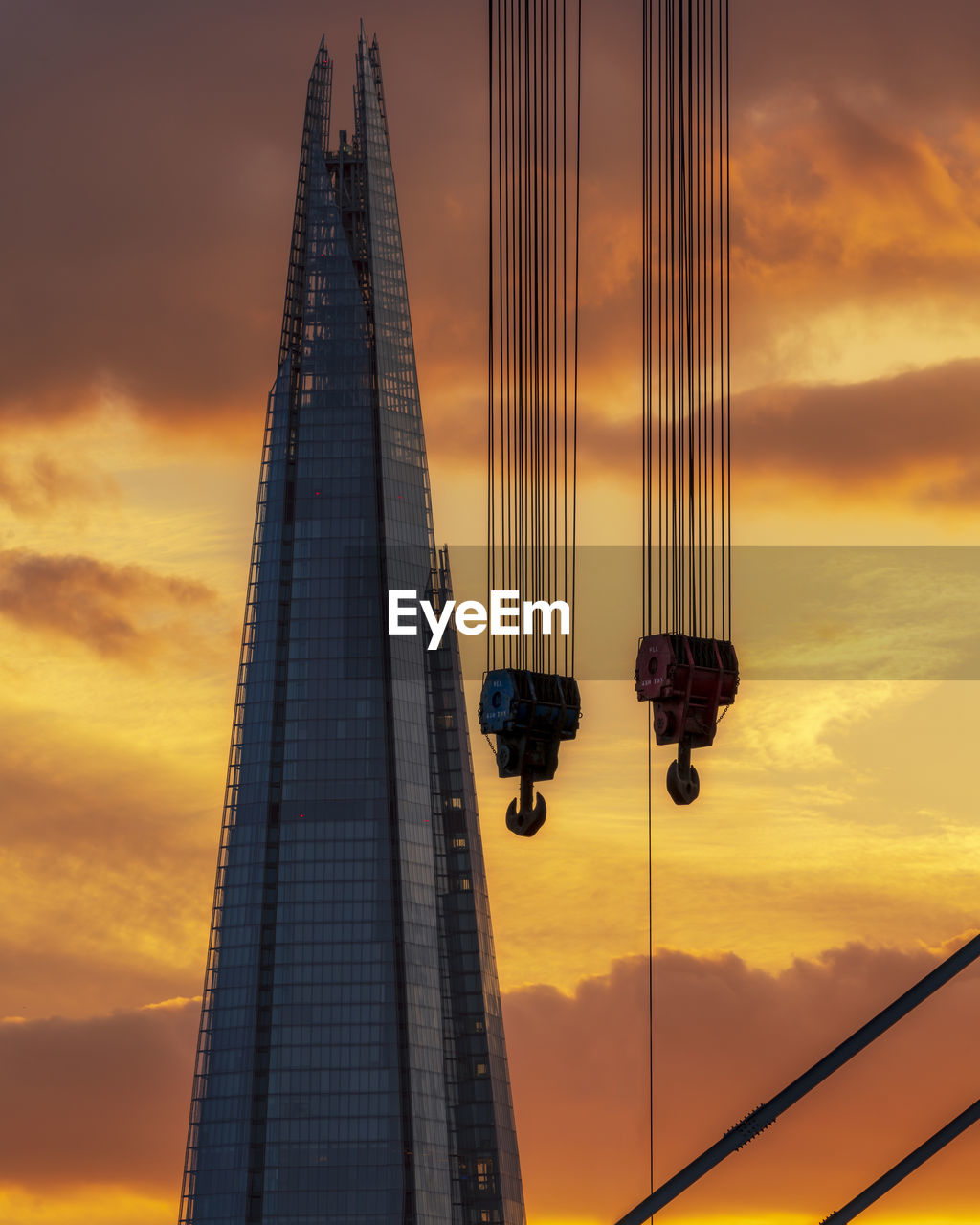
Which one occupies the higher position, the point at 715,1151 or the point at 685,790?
the point at 685,790

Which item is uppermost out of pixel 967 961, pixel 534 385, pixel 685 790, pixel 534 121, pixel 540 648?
pixel 534 121

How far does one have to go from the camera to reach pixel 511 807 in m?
154

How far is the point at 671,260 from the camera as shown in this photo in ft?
540

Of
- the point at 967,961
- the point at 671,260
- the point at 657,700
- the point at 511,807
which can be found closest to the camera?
the point at 967,961

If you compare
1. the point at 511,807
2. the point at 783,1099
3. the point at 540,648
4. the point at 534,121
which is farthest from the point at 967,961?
the point at 534,121

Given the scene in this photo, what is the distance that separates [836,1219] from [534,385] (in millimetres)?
66763

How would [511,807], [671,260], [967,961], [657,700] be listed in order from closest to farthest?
[967,961] < [657,700] < [511,807] < [671,260]

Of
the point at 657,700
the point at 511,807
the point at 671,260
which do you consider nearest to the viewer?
the point at 657,700

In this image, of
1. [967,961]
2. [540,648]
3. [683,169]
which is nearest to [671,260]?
[683,169]

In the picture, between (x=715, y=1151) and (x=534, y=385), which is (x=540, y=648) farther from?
(x=715, y=1151)

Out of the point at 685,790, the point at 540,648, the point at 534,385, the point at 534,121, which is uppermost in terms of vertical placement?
the point at 534,121

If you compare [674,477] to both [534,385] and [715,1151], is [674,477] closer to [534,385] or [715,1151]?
[534,385]

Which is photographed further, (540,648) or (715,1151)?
(540,648)

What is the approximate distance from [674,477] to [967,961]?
53987 millimetres
